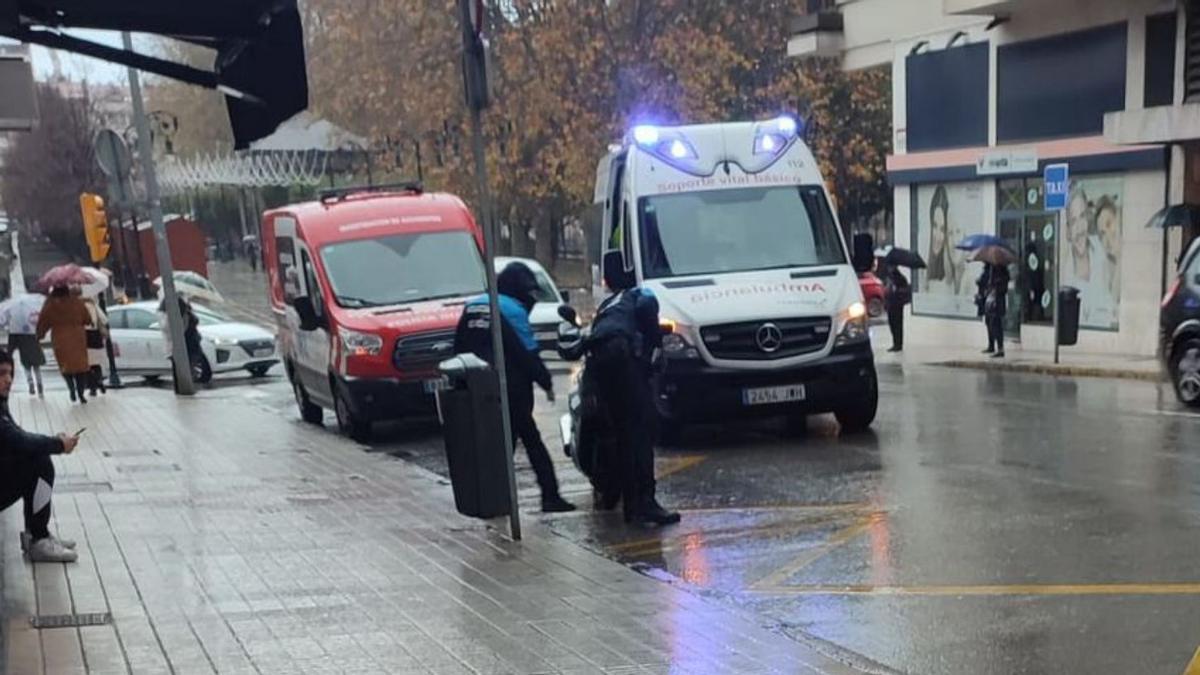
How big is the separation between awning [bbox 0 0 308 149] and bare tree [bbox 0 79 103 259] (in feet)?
149

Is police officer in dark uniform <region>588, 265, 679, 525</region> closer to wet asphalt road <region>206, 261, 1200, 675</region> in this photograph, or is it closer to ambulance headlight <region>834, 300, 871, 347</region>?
wet asphalt road <region>206, 261, 1200, 675</region>

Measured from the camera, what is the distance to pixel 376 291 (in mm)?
14109

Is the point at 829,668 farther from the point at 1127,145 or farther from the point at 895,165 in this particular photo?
the point at 895,165

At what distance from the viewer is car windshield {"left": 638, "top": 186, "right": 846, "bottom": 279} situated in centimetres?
1216

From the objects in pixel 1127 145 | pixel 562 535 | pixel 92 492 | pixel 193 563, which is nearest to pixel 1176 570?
pixel 562 535

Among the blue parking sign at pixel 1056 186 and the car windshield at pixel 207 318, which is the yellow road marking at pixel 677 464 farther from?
the car windshield at pixel 207 318

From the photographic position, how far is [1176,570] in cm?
672

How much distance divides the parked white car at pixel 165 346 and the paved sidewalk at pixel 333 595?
41.7 feet

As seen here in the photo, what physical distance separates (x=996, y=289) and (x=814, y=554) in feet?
47.7

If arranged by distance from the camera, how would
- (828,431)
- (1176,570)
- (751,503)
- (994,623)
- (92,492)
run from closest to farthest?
(994,623) < (1176,570) < (751,503) < (92,492) < (828,431)

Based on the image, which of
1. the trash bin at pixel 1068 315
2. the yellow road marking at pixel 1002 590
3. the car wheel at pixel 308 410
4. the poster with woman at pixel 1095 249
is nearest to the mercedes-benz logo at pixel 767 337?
the yellow road marking at pixel 1002 590

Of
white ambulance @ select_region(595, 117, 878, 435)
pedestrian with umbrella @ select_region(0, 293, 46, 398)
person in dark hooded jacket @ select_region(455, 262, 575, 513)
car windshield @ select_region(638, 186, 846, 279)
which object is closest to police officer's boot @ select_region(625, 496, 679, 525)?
person in dark hooded jacket @ select_region(455, 262, 575, 513)

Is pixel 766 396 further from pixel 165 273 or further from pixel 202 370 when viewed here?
pixel 202 370

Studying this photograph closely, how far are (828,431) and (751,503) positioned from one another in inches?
133
